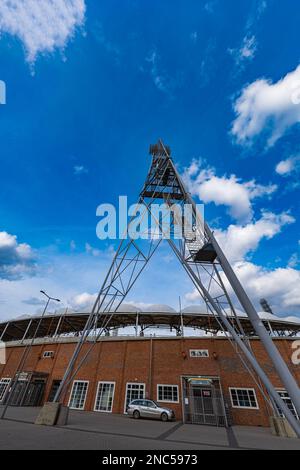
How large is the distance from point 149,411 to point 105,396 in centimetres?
521

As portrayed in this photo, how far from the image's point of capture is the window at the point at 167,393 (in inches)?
675

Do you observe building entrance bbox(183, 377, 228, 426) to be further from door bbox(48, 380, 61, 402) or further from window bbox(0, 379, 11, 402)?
window bbox(0, 379, 11, 402)

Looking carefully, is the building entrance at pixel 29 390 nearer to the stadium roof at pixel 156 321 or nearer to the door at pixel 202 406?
the stadium roof at pixel 156 321

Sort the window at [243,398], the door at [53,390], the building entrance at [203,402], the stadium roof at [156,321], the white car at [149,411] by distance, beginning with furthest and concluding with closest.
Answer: the stadium roof at [156,321] → the door at [53,390] → the window at [243,398] → the building entrance at [203,402] → the white car at [149,411]

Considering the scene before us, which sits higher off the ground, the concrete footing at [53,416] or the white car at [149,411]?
the white car at [149,411]

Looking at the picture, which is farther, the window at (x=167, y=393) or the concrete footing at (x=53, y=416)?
the window at (x=167, y=393)

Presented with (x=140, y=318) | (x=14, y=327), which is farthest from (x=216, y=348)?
(x=14, y=327)

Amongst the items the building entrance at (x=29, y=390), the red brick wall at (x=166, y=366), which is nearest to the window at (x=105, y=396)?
the red brick wall at (x=166, y=366)

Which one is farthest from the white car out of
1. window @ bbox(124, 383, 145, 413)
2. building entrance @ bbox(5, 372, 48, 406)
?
building entrance @ bbox(5, 372, 48, 406)

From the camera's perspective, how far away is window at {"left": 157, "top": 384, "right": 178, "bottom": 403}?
Answer: 1716 centimetres

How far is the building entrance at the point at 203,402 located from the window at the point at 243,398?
126cm

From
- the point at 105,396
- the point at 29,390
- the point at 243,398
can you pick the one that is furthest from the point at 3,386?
the point at 243,398

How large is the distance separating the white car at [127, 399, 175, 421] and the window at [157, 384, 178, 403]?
1.77m
